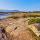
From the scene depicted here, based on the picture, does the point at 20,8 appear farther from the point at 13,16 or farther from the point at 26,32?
the point at 26,32

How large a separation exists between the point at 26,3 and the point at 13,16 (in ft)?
2.13

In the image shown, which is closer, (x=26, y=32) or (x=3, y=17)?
(x=26, y=32)

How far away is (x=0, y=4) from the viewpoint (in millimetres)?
4254

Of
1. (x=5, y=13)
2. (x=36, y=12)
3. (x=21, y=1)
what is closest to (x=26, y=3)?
(x=21, y=1)

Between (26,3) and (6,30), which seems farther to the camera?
(26,3)

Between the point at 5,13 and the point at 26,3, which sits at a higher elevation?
the point at 26,3

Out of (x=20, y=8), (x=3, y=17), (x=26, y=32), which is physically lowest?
(x=26, y=32)

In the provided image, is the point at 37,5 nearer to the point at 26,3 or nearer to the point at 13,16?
the point at 26,3

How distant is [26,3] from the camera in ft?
13.9

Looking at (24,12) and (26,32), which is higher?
(24,12)

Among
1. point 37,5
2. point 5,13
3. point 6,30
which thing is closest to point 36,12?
point 37,5

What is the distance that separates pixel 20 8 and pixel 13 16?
1.27ft

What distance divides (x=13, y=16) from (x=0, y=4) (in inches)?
24.3

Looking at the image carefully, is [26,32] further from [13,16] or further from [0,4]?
[0,4]
